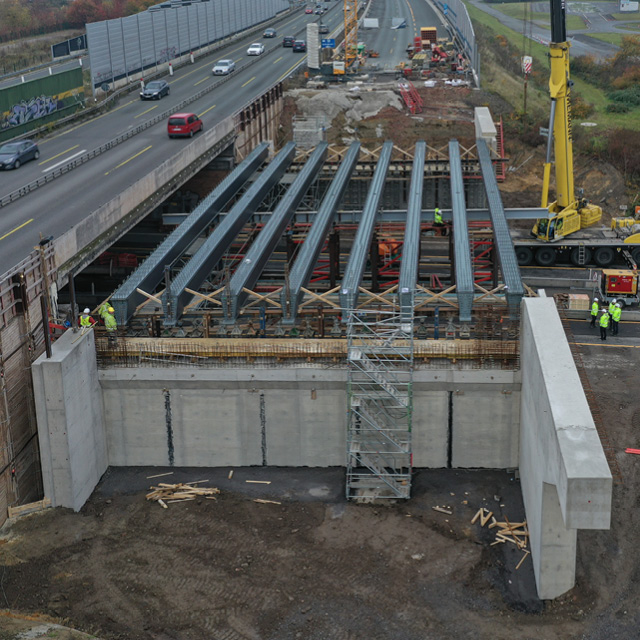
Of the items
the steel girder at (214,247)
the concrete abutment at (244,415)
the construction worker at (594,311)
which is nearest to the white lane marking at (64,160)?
the steel girder at (214,247)

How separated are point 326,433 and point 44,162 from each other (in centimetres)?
2696

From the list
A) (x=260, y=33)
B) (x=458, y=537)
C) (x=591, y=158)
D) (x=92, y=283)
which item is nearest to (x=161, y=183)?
(x=92, y=283)

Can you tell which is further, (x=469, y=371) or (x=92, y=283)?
(x=92, y=283)

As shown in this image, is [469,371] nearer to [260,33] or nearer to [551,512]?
[551,512]

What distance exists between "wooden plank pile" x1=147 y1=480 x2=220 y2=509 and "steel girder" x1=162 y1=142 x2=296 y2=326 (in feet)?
21.0

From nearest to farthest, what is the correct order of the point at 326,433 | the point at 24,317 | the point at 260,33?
the point at 24,317
the point at 326,433
the point at 260,33

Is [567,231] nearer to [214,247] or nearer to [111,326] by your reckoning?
[214,247]

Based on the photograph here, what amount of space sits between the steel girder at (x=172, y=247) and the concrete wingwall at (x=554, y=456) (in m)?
15.3

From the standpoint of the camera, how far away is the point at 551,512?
91.5 feet

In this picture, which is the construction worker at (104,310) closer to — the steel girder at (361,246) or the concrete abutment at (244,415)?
the concrete abutment at (244,415)

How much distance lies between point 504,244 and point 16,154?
89.7ft

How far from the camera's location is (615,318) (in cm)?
4450

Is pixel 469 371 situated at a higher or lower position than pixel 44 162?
lower

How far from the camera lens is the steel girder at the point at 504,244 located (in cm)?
3672
